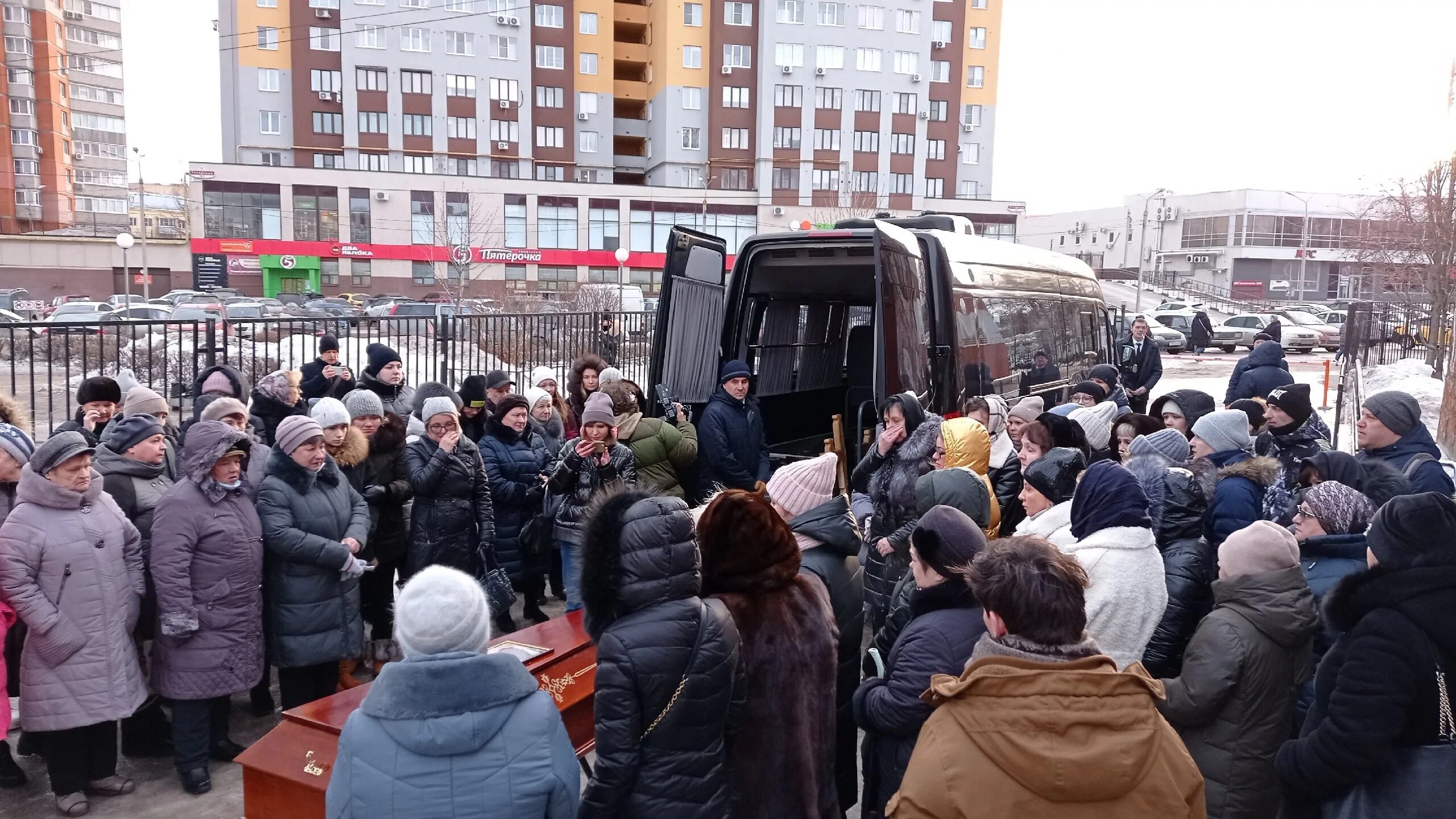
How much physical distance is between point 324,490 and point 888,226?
4.46m

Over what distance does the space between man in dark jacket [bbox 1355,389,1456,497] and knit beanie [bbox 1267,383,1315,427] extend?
38 centimetres

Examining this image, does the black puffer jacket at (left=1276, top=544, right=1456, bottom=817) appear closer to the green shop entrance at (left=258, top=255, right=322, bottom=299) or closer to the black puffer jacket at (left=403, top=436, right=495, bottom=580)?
the black puffer jacket at (left=403, top=436, right=495, bottom=580)

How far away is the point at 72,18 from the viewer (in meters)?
74.8

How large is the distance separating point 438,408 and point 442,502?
0.58 meters

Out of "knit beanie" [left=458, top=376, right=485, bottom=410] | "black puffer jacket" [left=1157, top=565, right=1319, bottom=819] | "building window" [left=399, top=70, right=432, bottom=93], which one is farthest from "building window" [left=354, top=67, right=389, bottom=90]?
"black puffer jacket" [left=1157, top=565, right=1319, bottom=819]

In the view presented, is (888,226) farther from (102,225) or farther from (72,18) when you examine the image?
(72,18)

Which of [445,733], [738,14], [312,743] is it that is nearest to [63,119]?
[738,14]

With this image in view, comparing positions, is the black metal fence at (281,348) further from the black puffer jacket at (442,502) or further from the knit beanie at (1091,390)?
the knit beanie at (1091,390)

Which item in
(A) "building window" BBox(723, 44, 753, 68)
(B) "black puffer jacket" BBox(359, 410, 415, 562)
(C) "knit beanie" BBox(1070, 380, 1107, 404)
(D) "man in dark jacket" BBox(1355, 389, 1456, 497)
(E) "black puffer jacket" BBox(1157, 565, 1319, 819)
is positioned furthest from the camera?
(A) "building window" BBox(723, 44, 753, 68)

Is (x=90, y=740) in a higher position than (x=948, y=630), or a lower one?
lower

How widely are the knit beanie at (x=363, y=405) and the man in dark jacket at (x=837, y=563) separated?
316 centimetres

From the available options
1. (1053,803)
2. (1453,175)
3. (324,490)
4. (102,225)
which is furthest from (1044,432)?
(102,225)

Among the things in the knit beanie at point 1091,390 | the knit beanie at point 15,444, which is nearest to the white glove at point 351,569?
the knit beanie at point 15,444

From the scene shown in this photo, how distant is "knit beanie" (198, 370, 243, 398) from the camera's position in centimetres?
570
